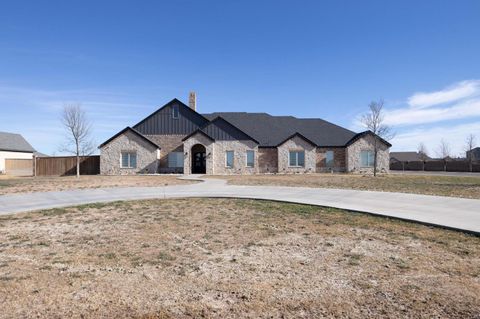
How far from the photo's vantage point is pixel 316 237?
7.31 metres

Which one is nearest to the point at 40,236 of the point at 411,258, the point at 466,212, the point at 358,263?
the point at 358,263

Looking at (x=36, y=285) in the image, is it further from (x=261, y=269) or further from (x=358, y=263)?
(x=358, y=263)

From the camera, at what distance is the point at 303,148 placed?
1476 inches

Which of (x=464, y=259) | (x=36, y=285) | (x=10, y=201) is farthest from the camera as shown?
(x=10, y=201)

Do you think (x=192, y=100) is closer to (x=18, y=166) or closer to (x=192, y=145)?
(x=192, y=145)

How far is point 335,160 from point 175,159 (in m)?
19.5

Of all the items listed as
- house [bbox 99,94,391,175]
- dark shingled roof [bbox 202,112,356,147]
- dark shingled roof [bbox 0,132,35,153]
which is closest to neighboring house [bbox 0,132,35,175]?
dark shingled roof [bbox 0,132,35,153]

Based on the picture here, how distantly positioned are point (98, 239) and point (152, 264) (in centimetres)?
242

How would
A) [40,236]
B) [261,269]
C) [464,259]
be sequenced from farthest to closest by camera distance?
[40,236] < [464,259] < [261,269]

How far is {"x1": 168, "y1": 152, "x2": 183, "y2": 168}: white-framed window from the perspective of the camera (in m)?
36.8

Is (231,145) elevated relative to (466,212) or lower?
elevated

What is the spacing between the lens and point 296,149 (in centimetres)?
3750

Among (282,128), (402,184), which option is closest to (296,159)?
(282,128)

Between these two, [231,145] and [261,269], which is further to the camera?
[231,145]
